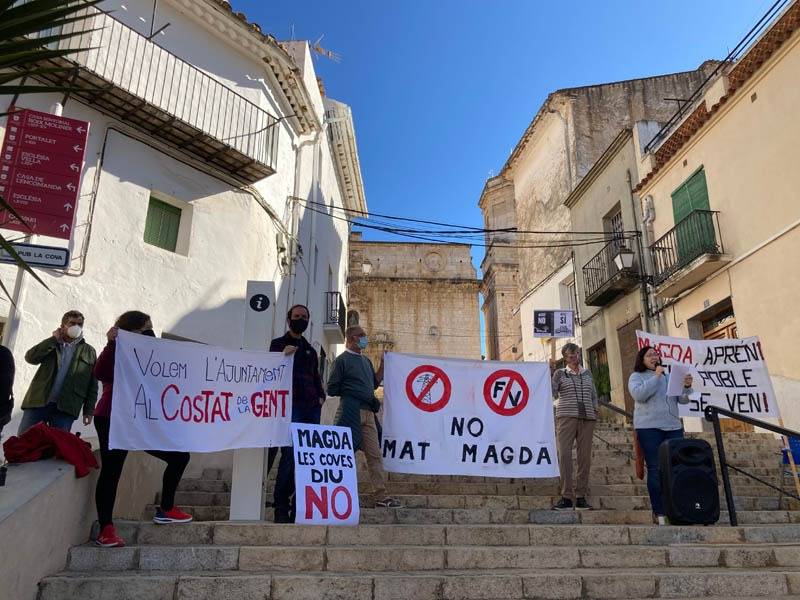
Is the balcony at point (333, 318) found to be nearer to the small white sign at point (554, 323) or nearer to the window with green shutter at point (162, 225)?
the window with green shutter at point (162, 225)

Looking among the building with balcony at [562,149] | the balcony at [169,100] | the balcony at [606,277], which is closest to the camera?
the balcony at [169,100]

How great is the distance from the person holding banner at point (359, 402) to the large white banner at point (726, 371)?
12.3ft

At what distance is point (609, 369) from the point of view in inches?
712

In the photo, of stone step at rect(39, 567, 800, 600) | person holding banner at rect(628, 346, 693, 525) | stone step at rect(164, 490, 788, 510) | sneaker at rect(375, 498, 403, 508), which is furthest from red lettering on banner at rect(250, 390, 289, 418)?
person holding banner at rect(628, 346, 693, 525)

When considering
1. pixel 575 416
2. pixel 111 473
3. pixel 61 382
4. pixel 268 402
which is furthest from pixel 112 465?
pixel 575 416

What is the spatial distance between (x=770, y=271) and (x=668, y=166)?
4492 mm

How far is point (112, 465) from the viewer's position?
4.89m

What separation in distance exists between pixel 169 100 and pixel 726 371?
10089 mm

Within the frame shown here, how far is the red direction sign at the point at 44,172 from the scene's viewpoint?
255 inches

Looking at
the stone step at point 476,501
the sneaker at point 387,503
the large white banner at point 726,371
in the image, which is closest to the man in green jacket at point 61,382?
the stone step at point 476,501

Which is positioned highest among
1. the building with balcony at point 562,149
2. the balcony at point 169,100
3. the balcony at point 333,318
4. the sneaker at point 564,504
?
the building with balcony at point 562,149

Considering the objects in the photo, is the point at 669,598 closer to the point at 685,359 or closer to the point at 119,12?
the point at 685,359

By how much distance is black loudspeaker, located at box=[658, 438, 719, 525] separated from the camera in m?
5.60

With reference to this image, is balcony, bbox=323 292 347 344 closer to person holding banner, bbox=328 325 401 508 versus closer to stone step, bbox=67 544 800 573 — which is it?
person holding banner, bbox=328 325 401 508
